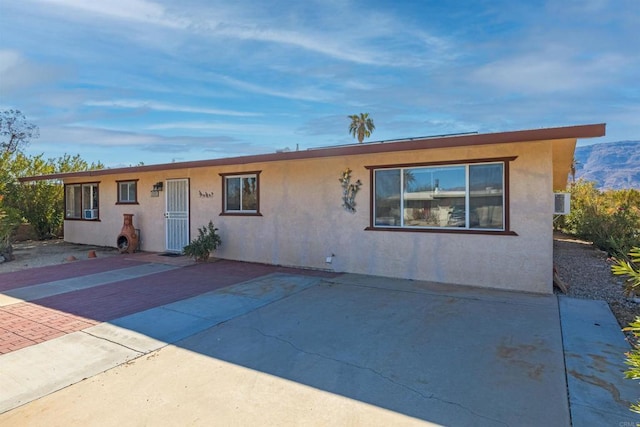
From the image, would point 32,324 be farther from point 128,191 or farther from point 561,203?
point 561,203

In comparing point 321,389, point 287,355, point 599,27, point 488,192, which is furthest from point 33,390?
point 599,27

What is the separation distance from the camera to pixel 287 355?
3941 millimetres

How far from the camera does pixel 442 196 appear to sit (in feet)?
23.5

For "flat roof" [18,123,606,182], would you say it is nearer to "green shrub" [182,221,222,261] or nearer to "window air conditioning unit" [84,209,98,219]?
"green shrub" [182,221,222,261]

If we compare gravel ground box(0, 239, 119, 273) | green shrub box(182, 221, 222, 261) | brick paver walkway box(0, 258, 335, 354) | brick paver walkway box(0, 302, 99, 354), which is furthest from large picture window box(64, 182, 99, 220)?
brick paver walkway box(0, 302, 99, 354)

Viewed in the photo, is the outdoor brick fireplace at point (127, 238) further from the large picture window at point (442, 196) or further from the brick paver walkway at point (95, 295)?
the large picture window at point (442, 196)

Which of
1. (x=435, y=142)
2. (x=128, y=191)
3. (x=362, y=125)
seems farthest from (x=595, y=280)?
(x=362, y=125)

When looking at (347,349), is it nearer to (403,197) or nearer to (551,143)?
(403,197)

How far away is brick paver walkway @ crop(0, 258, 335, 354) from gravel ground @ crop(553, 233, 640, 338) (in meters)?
4.91

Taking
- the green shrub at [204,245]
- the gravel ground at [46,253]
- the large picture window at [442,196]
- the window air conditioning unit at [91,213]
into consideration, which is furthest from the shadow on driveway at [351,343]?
the window air conditioning unit at [91,213]

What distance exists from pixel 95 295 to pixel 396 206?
5.91 meters

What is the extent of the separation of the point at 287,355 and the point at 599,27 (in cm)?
1320

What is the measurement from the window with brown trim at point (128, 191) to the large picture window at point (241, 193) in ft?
13.8

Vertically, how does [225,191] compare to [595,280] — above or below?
above
